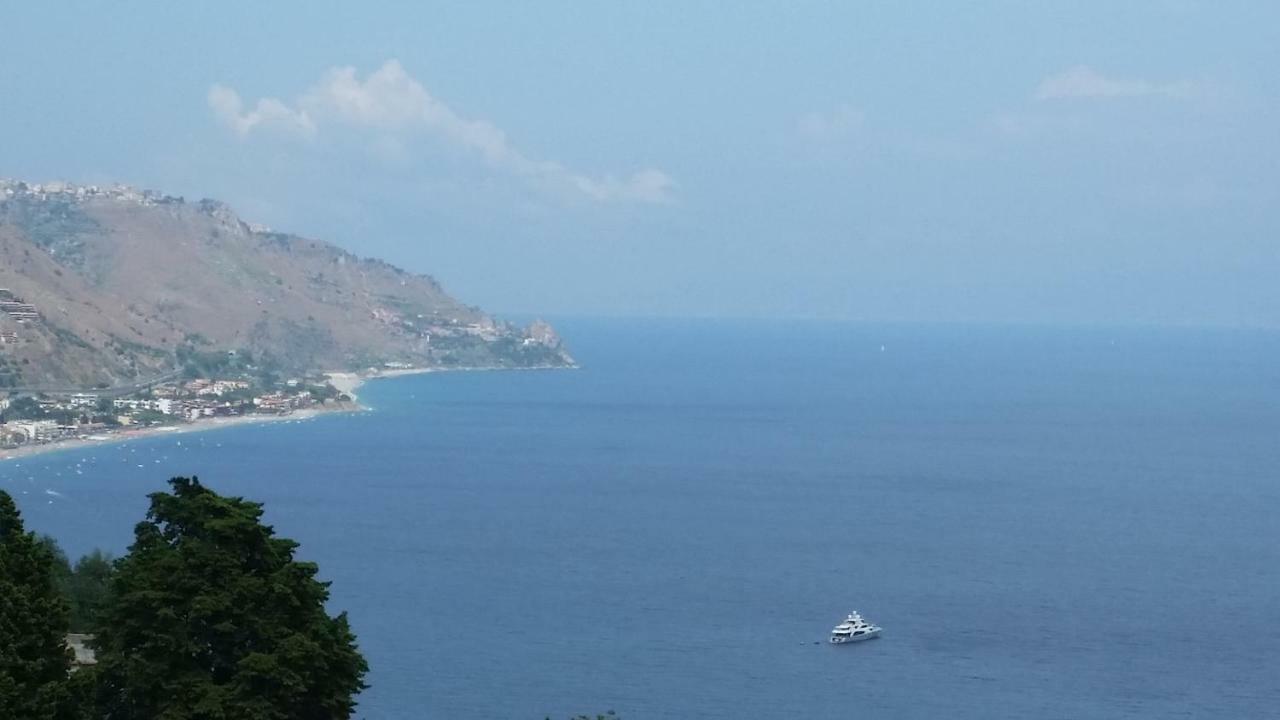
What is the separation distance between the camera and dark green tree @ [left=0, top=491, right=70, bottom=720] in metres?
13.0

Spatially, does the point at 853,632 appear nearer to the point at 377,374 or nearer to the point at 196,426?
the point at 196,426

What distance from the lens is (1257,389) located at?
372 ft

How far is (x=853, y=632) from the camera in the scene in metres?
35.1

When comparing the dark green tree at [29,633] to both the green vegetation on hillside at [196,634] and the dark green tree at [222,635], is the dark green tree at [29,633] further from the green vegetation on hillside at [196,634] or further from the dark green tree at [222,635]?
the dark green tree at [222,635]

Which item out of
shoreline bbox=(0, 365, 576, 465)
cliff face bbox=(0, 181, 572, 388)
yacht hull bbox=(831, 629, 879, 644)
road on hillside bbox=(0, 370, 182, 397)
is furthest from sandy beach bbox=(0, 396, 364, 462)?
yacht hull bbox=(831, 629, 879, 644)

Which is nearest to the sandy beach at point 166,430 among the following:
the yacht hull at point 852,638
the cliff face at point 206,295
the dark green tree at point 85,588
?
the cliff face at point 206,295

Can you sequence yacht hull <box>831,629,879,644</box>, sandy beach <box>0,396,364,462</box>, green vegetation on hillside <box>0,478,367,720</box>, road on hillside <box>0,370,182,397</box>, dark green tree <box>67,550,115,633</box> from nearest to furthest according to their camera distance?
green vegetation on hillside <box>0,478,367,720</box> < dark green tree <box>67,550,115,633</box> < yacht hull <box>831,629,879,644</box> < sandy beach <box>0,396,364,462</box> < road on hillside <box>0,370,182,397</box>

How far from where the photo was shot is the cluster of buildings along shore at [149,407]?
7194 centimetres

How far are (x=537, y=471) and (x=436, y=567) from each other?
70.0ft

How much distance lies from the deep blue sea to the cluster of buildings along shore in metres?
3.74

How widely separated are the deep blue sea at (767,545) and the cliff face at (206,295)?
71.5 feet


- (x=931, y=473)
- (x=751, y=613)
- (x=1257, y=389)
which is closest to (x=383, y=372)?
(x=1257, y=389)

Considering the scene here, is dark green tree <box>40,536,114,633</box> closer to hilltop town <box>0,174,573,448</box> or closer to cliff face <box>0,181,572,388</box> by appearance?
hilltop town <box>0,174,573,448</box>

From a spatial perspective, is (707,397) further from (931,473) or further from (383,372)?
(931,473)
